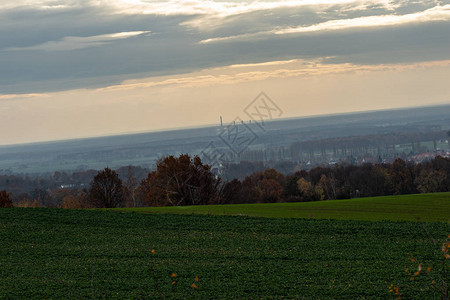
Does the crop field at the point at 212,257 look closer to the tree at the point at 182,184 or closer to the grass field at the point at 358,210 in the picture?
the grass field at the point at 358,210

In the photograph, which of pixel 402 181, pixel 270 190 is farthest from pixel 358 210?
pixel 402 181

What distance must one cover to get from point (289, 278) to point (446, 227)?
39.4 feet

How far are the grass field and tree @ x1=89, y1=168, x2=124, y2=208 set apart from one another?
17.8 m

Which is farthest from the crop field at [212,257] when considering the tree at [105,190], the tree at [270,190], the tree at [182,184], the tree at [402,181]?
the tree at [402,181]

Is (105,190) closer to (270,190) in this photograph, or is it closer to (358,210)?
(270,190)

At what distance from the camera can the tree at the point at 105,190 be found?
172 ft

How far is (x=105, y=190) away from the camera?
52.6m

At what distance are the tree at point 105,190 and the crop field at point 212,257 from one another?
2169cm

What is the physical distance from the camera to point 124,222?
29.1 m

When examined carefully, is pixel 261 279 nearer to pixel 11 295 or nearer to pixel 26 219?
pixel 11 295

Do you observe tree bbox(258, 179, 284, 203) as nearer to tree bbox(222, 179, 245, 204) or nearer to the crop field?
tree bbox(222, 179, 245, 204)

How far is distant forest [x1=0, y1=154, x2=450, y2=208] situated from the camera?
174 ft

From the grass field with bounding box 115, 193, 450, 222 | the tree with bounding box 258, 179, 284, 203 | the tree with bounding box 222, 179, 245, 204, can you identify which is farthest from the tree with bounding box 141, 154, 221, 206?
the grass field with bounding box 115, 193, 450, 222

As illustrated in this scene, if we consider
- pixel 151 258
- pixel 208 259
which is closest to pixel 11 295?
pixel 151 258
